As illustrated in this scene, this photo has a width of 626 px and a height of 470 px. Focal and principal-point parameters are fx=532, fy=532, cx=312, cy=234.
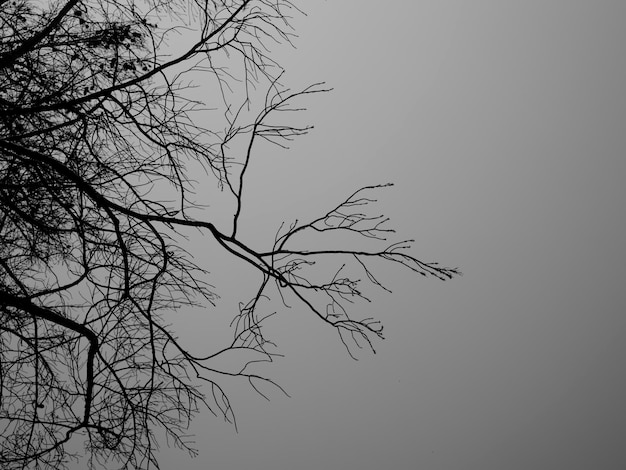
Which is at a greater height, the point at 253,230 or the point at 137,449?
the point at 253,230

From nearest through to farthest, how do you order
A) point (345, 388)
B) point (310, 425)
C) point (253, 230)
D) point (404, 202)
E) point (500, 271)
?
point (310, 425) → point (345, 388) → point (253, 230) → point (500, 271) → point (404, 202)

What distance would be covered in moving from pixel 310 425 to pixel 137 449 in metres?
56.4

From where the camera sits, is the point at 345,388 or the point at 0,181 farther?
the point at 345,388

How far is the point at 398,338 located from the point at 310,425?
30629 millimetres

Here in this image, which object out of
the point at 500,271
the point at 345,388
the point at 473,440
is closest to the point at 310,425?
the point at 345,388

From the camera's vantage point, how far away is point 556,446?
185 ft

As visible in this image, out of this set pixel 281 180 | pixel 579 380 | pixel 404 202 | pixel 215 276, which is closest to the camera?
pixel 579 380

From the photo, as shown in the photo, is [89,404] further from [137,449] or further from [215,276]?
[215,276]

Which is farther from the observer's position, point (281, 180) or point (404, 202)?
point (404, 202)

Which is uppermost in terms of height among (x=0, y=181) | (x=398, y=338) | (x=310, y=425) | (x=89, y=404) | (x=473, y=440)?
(x=398, y=338)

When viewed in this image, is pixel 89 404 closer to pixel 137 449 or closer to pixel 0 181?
pixel 137 449

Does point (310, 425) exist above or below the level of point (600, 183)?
below

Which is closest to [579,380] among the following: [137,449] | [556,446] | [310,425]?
[556,446]

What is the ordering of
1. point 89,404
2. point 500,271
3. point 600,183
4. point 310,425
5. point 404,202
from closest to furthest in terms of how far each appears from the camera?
point 89,404
point 310,425
point 500,271
point 404,202
point 600,183
